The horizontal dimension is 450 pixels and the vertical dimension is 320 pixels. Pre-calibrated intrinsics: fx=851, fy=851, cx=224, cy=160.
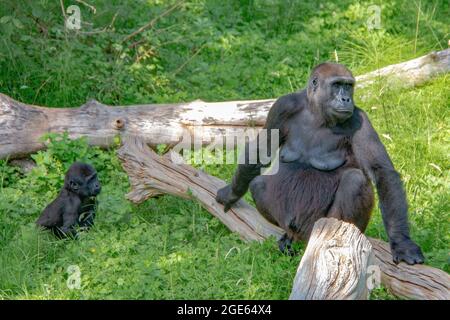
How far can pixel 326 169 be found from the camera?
5.04 m

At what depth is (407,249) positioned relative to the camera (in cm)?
459

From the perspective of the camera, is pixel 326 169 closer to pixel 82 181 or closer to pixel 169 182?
pixel 169 182

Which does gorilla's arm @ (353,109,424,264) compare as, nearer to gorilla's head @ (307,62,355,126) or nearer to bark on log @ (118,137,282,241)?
gorilla's head @ (307,62,355,126)

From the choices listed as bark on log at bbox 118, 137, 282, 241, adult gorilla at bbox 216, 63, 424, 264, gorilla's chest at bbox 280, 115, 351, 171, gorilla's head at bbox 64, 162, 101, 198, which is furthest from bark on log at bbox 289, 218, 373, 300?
gorilla's head at bbox 64, 162, 101, 198

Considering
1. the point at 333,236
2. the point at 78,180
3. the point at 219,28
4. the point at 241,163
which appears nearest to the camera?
the point at 333,236

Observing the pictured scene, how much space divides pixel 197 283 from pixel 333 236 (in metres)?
0.94

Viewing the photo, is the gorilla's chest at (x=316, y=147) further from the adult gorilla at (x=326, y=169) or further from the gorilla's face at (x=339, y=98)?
the gorilla's face at (x=339, y=98)

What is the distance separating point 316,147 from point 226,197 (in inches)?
27.8

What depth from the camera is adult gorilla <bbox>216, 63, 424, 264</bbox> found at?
15.8ft

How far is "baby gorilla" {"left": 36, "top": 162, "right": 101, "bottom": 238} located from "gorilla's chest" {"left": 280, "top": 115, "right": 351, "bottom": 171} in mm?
1464

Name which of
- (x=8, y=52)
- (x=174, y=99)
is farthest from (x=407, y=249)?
(x=8, y=52)

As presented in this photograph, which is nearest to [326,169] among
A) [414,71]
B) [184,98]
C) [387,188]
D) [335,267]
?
[387,188]

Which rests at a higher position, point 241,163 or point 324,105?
point 324,105
